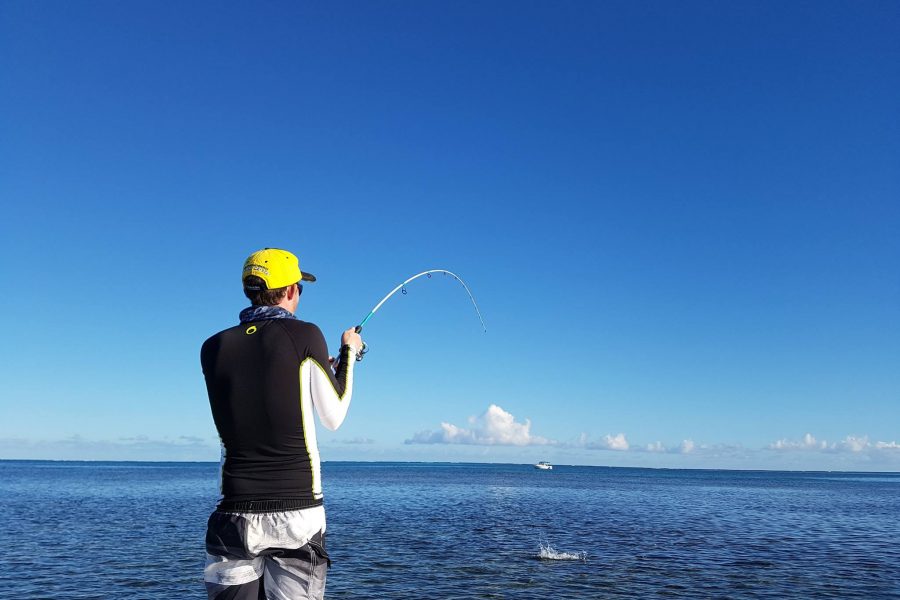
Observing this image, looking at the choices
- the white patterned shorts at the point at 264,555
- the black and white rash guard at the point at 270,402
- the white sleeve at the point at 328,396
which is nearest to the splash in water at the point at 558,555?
the white patterned shorts at the point at 264,555

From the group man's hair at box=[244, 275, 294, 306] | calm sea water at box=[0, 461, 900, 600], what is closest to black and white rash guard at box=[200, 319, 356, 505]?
man's hair at box=[244, 275, 294, 306]

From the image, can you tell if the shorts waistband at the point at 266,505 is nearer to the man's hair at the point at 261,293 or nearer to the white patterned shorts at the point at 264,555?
the white patterned shorts at the point at 264,555

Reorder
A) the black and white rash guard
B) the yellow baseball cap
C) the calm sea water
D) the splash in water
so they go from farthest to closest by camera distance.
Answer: the splash in water → the calm sea water → the yellow baseball cap → the black and white rash guard

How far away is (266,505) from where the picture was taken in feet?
13.5

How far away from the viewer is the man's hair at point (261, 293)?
4.49 meters

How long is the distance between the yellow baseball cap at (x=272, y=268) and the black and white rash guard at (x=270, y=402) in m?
0.34

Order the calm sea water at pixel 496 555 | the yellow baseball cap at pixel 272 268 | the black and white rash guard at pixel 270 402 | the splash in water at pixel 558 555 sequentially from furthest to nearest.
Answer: the splash in water at pixel 558 555
the calm sea water at pixel 496 555
the yellow baseball cap at pixel 272 268
the black and white rash guard at pixel 270 402

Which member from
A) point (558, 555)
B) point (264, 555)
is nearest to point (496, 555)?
point (558, 555)

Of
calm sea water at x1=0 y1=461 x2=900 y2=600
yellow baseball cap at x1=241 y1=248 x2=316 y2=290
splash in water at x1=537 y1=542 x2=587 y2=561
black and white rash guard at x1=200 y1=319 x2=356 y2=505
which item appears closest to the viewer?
black and white rash guard at x1=200 y1=319 x2=356 y2=505

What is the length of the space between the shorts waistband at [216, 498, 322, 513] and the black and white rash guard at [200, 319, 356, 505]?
0.02m

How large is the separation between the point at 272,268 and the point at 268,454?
46.7 inches

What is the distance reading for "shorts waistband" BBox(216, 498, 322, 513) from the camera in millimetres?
4133

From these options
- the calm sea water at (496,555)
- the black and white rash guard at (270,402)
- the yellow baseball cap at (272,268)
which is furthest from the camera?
the calm sea water at (496,555)

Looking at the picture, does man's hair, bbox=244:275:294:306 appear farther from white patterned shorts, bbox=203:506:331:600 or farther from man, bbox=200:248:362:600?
white patterned shorts, bbox=203:506:331:600
